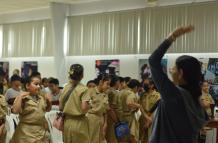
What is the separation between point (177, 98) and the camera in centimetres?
216

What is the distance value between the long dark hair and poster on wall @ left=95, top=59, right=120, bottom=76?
8674 mm

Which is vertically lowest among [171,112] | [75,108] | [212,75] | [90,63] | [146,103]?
[146,103]

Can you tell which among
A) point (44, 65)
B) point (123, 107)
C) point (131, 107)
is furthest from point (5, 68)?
point (131, 107)

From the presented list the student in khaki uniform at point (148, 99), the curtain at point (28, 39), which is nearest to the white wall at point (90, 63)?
the curtain at point (28, 39)

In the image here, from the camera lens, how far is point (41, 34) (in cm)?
1281

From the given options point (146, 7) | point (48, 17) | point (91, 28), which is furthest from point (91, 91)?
point (48, 17)

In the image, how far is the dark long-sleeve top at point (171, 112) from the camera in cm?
216

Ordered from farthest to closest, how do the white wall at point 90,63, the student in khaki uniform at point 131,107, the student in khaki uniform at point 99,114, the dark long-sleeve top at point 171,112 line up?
the white wall at point 90,63
the student in khaki uniform at point 131,107
the student in khaki uniform at point 99,114
the dark long-sleeve top at point 171,112

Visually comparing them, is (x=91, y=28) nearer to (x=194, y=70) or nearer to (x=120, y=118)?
(x=120, y=118)

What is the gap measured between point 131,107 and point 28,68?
7349 millimetres

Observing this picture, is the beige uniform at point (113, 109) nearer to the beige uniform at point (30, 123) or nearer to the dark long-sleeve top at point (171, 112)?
the beige uniform at point (30, 123)

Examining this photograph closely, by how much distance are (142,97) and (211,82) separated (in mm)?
2404

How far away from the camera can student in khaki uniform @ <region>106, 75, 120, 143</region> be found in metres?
6.94

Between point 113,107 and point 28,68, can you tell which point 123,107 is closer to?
point 113,107
